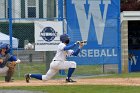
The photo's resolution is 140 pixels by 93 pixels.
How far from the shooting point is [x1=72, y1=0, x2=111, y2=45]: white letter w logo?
74.8ft

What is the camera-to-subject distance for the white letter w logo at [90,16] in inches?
898

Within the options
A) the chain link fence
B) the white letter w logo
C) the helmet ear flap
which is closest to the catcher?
the helmet ear flap

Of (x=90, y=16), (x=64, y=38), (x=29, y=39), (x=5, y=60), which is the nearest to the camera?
(x=64, y=38)

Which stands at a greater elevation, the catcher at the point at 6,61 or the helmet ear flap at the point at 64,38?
the helmet ear flap at the point at 64,38

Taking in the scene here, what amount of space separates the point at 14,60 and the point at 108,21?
24.3 ft

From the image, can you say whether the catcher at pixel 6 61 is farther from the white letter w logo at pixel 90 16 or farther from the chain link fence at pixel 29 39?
the white letter w logo at pixel 90 16

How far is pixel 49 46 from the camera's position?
21.9 metres

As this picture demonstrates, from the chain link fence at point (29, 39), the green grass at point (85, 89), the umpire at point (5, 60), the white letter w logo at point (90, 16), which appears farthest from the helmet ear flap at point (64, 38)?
the white letter w logo at point (90, 16)

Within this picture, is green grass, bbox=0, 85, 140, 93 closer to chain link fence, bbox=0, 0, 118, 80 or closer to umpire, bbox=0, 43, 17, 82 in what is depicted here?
umpire, bbox=0, 43, 17, 82

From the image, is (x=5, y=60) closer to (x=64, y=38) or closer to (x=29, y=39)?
(x=64, y=38)

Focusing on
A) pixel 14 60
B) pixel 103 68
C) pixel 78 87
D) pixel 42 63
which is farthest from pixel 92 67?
pixel 78 87

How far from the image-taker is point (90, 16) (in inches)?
904

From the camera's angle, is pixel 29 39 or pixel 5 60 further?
pixel 29 39

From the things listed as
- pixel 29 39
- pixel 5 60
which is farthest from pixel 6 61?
pixel 29 39
